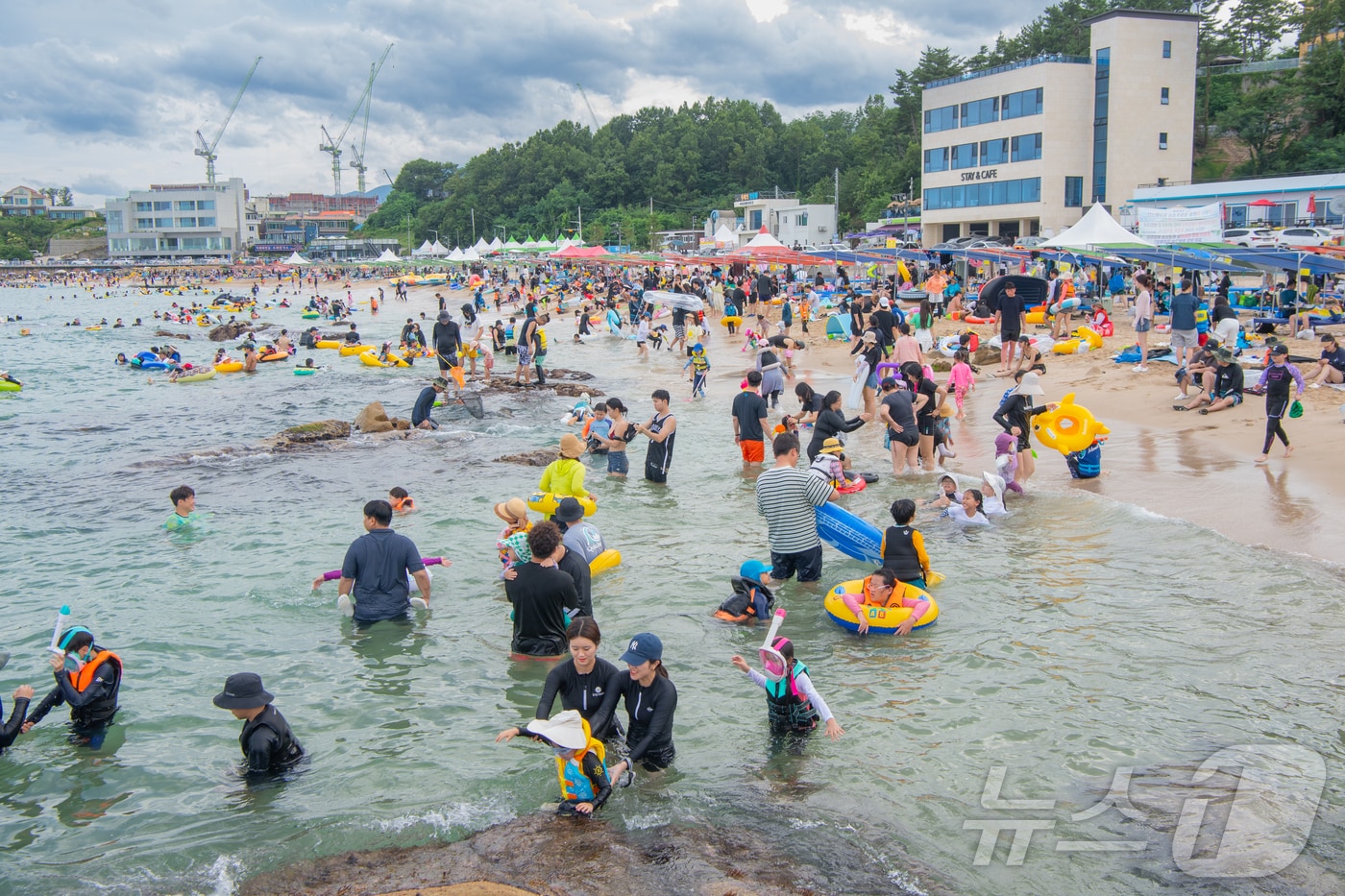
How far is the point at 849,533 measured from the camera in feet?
28.7

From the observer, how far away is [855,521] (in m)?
8.79

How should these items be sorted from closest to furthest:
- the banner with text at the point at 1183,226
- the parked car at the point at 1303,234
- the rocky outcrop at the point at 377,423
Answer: the rocky outcrop at the point at 377,423 → the banner with text at the point at 1183,226 → the parked car at the point at 1303,234

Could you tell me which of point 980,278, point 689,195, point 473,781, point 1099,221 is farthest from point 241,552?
point 689,195

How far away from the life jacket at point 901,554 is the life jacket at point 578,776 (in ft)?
12.5

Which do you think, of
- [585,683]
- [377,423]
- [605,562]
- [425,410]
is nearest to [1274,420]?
[605,562]

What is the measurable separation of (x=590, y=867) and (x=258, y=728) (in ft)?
7.22

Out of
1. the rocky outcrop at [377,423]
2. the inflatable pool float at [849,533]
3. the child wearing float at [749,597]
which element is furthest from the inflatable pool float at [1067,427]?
the rocky outcrop at [377,423]

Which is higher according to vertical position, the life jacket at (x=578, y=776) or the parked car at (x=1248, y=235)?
the parked car at (x=1248, y=235)

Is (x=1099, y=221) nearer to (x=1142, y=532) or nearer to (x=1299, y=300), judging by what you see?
(x=1299, y=300)

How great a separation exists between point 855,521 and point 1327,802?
4.33m

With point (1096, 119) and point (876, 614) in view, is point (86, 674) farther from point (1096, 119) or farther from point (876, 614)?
point (1096, 119)

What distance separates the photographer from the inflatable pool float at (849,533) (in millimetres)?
8727

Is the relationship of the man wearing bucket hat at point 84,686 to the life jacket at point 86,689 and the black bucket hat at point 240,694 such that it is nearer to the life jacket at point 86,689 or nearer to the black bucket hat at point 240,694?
the life jacket at point 86,689

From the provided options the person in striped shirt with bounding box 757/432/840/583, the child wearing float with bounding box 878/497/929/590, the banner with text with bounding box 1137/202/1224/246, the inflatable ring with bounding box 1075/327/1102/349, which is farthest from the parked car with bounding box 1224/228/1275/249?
the person in striped shirt with bounding box 757/432/840/583
